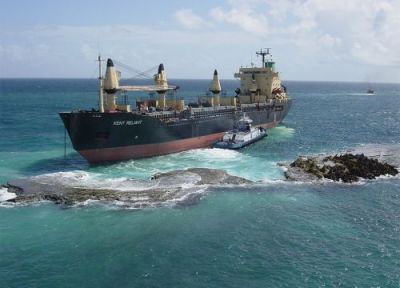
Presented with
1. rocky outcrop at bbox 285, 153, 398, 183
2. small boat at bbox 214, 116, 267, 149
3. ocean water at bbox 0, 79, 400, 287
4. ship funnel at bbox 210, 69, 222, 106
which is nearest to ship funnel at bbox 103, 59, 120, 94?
ocean water at bbox 0, 79, 400, 287

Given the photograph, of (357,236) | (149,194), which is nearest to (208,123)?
(149,194)

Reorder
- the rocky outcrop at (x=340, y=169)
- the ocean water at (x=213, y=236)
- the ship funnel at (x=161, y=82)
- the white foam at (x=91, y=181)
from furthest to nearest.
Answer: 1. the ship funnel at (x=161, y=82)
2. the rocky outcrop at (x=340, y=169)
3. the white foam at (x=91, y=181)
4. the ocean water at (x=213, y=236)

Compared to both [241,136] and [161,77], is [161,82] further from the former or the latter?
[241,136]

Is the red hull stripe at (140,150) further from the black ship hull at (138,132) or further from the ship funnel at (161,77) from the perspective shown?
the ship funnel at (161,77)

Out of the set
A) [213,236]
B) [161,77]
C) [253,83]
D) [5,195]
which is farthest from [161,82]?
[213,236]

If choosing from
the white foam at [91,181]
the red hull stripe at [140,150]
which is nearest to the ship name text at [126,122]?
the red hull stripe at [140,150]

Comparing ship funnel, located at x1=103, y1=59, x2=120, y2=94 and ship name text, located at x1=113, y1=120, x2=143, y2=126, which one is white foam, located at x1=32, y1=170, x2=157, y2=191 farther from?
ship funnel, located at x1=103, y1=59, x2=120, y2=94
